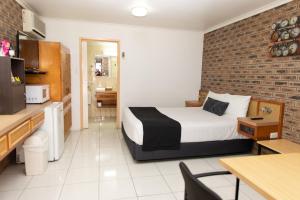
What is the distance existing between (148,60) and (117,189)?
334cm

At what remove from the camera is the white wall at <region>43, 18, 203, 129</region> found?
4504mm

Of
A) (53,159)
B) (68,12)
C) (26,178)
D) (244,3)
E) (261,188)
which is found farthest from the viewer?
(68,12)

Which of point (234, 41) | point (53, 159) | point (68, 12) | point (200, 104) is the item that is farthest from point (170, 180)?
point (68, 12)

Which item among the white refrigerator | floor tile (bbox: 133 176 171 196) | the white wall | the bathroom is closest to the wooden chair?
floor tile (bbox: 133 176 171 196)

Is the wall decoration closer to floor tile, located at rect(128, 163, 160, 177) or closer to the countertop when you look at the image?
floor tile, located at rect(128, 163, 160, 177)

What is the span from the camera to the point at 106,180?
2.57m

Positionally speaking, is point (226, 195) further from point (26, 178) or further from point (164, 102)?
point (164, 102)

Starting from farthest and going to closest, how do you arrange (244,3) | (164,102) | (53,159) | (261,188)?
1. (164,102)
2. (244,3)
3. (53,159)
4. (261,188)

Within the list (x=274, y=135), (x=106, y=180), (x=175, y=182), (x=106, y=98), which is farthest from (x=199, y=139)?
(x=106, y=98)

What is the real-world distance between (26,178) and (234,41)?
4282 millimetres

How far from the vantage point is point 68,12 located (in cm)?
389

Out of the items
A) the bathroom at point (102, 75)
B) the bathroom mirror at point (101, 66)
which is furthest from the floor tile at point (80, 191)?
the bathroom mirror at point (101, 66)

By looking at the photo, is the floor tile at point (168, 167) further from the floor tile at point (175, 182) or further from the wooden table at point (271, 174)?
the wooden table at point (271, 174)

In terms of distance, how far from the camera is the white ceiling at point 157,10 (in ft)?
10.8
